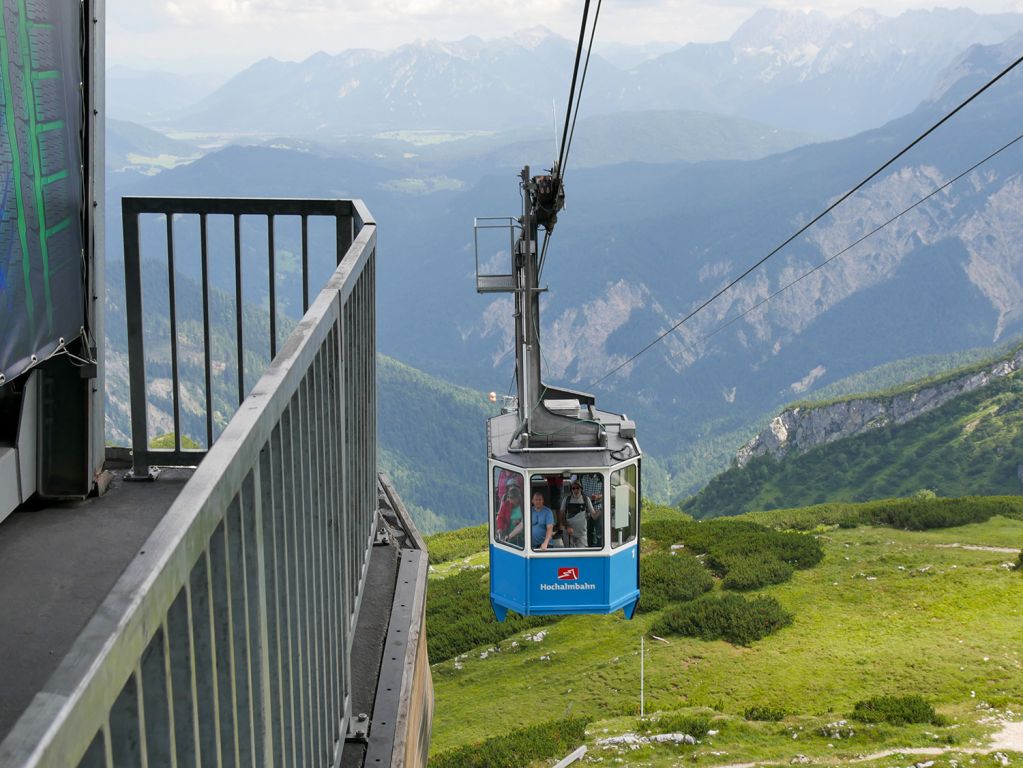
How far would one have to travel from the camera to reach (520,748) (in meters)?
19.2

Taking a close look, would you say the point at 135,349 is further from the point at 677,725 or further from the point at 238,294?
the point at 677,725

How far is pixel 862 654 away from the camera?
24.8 metres

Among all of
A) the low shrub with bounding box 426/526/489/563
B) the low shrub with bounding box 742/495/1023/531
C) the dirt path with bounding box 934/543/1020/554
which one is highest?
the dirt path with bounding box 934/543/1020/554

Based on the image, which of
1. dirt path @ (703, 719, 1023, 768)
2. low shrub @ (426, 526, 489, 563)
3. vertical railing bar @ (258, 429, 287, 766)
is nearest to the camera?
vertical railing bar @ (258, 429, 287, 766)

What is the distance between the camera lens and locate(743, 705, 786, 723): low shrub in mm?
20500

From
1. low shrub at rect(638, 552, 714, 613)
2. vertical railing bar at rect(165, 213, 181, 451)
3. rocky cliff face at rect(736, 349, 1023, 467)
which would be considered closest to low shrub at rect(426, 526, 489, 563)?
low shrub at rect(638, 552, 714, 613)

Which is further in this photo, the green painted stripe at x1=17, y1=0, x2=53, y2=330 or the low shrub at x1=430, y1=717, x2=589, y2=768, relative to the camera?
the low shrub at x1=430, y1=717, x2=589, y2=768

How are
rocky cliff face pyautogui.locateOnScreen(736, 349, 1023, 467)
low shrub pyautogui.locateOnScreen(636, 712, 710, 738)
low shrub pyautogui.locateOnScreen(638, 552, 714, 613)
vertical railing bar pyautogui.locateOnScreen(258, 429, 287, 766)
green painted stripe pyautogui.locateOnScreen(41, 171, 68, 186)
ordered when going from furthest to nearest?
rocky cliff face pyautogui.locateOnScreen(736, 349, 1023, 467) → low shrub pyautogui.locateOnScreen(638, 552, 714, 613) → low shrub pyautogui.locateOnScreen(636, 712, 710, 738) → green painted stripe pyautogui.locateOnScreen(41, 171, 68, 186) → vertical railing bar pyautogui.locateOnScreen(258, 429, 287, 766)

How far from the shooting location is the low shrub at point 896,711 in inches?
768

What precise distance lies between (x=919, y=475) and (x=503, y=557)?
104 m

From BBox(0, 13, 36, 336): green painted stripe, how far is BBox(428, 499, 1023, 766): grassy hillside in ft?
47.8

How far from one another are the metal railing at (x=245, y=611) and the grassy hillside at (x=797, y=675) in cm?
1461

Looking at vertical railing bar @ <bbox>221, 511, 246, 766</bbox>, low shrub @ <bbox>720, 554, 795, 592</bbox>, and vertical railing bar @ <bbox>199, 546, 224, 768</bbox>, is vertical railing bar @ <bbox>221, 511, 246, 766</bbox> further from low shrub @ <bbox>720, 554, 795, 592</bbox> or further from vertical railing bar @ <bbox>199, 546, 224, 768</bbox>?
low shrub @ <bbox>720, 554, 795, 592</bbox>

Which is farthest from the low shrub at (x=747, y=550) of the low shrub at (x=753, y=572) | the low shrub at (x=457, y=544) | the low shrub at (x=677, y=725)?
the low shrub at (x=677, y=725)
